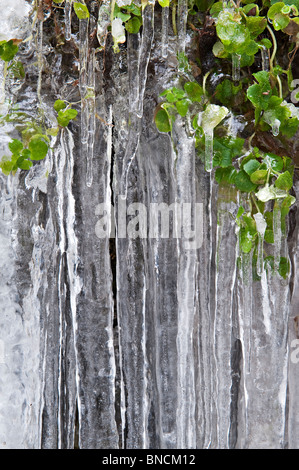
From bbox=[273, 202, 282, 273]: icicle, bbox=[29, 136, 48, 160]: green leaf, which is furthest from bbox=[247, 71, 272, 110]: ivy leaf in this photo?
bbox=[29, 136, 48, 160]: green leaf

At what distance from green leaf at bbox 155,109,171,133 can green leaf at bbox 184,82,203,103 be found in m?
0.08

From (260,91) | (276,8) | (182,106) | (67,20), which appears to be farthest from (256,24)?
(67,20)

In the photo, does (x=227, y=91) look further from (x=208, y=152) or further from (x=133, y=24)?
(x=133, y=24)

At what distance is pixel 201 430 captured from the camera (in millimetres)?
1199

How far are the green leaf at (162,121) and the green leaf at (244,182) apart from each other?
8.9 inches

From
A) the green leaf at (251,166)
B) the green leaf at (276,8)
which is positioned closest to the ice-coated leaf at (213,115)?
the green leaf at (251,166)

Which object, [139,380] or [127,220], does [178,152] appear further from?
[139,380]

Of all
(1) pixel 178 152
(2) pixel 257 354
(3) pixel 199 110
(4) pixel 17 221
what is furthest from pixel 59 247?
(2) pixel 257 354

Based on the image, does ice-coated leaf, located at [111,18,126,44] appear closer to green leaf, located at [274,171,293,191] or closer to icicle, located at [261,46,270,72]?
icicle, located at [261,46,270,72]

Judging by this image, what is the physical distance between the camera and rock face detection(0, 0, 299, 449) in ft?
3.83

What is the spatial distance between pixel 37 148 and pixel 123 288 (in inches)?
17.6

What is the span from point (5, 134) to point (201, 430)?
3.27 feet

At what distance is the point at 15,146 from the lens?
44.4 inches

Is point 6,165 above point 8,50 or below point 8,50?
below
